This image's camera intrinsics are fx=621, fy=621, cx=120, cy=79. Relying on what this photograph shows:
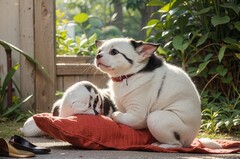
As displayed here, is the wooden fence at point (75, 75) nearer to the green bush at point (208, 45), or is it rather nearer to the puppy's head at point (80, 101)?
the green bush at point (208, 45)

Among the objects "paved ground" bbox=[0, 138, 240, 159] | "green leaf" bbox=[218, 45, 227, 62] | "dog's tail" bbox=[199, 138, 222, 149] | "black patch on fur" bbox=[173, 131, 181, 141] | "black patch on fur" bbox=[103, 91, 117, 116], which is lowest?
"dog's tail" bbox=[199, 138, 222, 149]

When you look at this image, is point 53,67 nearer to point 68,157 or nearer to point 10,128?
point 10,128

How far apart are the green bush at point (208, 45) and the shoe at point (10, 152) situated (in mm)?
2954

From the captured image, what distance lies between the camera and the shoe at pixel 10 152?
458 cm

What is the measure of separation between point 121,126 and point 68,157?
79 centimetres

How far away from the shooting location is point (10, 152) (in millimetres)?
4617

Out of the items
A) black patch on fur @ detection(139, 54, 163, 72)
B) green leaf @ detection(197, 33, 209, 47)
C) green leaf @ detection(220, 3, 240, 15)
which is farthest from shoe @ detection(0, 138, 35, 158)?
green leaf @ detection(220, 3, 240, 15)

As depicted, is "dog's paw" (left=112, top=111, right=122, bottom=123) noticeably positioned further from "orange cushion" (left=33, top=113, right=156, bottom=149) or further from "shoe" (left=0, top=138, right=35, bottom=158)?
"shoe" (left=0, top=138, right=35, bottom=158)

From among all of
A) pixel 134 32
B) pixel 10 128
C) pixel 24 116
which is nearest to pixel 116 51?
pixel 10 128

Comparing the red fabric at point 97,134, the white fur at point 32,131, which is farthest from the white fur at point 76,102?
the white fur at point 32,131

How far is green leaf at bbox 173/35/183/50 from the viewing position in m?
7.47

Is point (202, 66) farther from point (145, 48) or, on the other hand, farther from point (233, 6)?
point (145, 48)

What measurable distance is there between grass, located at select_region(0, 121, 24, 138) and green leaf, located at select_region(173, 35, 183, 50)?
6.79 feet

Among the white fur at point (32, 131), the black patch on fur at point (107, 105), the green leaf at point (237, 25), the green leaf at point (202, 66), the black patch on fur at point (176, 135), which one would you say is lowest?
the white fur at point (32, 131)
